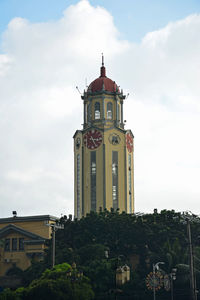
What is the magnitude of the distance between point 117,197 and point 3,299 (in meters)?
43.0

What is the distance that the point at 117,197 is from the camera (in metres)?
89.8

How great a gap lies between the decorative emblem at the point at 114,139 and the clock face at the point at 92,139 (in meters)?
1.89

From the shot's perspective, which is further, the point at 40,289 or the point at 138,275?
the point at 138,275

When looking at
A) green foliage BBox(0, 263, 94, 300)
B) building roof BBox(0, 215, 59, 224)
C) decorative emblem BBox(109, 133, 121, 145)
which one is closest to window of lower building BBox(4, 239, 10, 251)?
building roof BBox(0, 215, 59, 224)

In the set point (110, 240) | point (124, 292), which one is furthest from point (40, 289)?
point (110, 240)

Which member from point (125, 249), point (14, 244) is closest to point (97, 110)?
point (14, 244)

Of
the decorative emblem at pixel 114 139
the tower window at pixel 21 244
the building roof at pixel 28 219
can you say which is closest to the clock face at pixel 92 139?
the decorative emblem at pixel 114 139

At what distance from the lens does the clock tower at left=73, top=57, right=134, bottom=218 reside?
89625mm

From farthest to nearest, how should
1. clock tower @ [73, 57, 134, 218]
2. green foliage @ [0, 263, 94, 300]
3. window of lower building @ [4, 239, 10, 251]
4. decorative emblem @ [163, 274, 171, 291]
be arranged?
clock tower @ [73, 57, 134, 218]
window of lower building @ [4, 239, 10, 251]
decorative emblem @ [163, 274, 171, 291]
green foliage @ [0, 263, 94, 300]

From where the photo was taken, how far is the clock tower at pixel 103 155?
89625 mm

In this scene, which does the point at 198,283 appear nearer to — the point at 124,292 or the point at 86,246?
the point at 124,292

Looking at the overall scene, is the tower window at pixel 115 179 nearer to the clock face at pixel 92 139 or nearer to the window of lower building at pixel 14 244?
the clock face at pixel 92 139

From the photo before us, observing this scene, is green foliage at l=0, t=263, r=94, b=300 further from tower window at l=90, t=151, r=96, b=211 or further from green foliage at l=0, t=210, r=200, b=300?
tower window at l=90, t=151, r=96, b=211

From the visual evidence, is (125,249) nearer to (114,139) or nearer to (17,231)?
(17,231)
